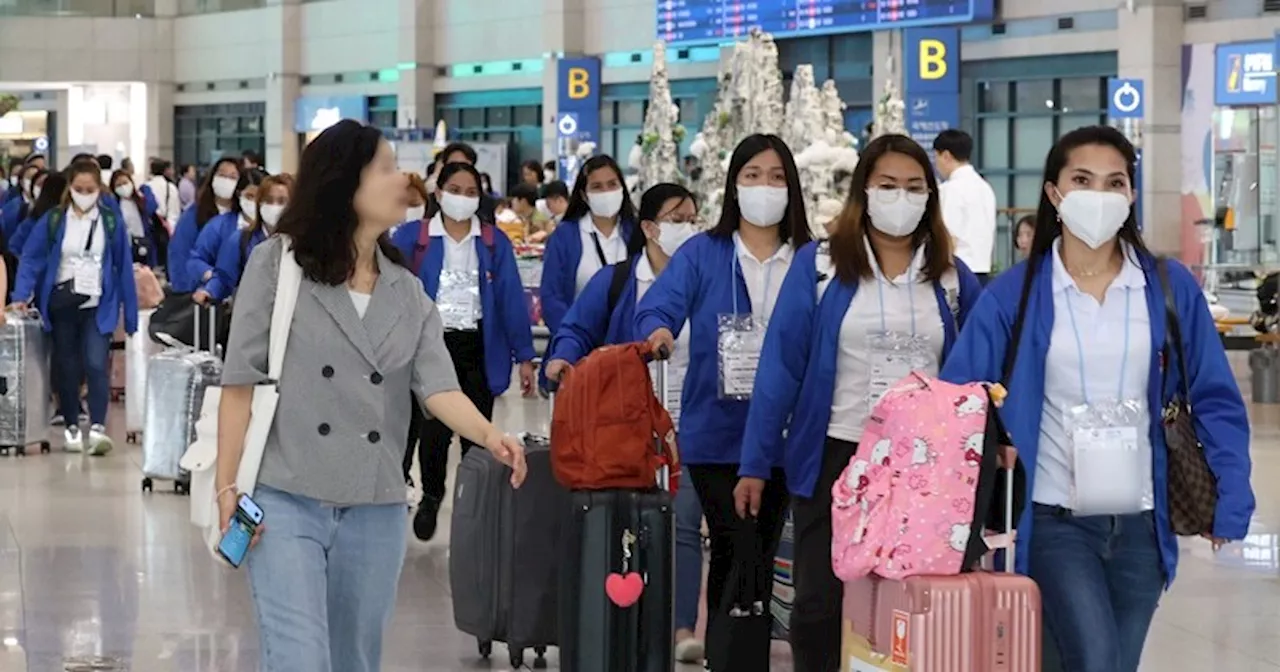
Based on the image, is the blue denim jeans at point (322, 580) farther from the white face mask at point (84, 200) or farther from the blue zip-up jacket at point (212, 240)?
the white face mask at point (84, 200)

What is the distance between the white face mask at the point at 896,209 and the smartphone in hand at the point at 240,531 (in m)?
1.98

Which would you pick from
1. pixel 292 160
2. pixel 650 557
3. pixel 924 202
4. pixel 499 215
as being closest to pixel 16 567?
pixel 650 557

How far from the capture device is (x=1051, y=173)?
527 centimetres

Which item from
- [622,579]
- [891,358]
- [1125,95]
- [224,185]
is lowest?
[622,579]

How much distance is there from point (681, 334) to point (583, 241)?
3.04 metres

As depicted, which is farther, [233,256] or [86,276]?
[86,276]

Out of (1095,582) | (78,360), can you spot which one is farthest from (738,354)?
(78,360)

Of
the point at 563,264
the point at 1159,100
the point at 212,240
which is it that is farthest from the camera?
the point at 1159,100

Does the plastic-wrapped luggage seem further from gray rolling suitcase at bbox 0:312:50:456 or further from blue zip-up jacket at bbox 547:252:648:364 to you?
blue zip-up jacket at bbox 547:252:648:364

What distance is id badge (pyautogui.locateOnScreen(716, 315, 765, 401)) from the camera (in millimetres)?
6789

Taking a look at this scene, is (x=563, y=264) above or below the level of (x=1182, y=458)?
above

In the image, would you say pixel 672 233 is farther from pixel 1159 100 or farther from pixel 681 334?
pixel 1159 100

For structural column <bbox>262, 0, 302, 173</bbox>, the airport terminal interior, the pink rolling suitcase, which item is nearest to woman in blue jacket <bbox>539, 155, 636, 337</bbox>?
the airport terminal interior

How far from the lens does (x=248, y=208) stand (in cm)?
1348
